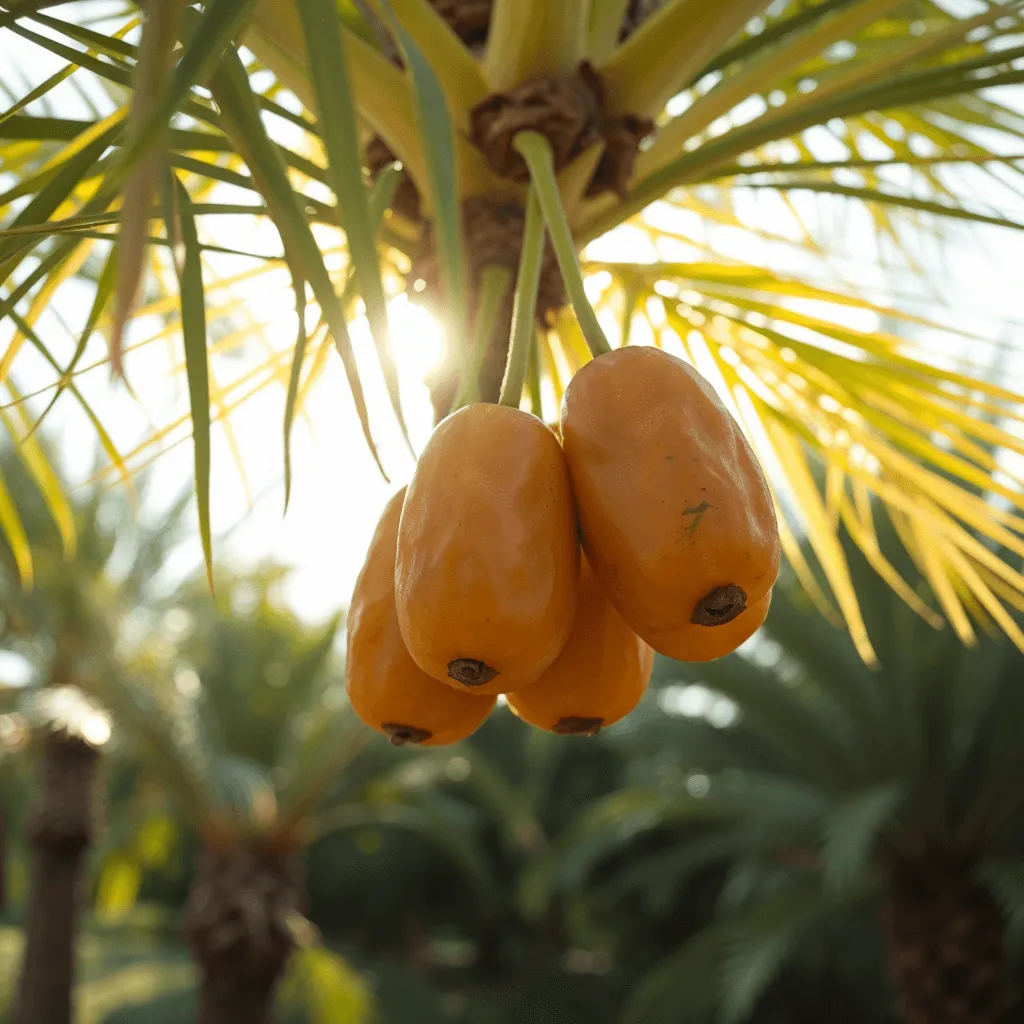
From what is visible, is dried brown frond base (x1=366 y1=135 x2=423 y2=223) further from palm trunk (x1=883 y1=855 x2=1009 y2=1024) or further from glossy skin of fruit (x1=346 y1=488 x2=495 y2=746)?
palm trunk (x1=883 y1=855 x2=1009 y2=1024)

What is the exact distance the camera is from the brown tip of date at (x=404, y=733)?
2.32ft

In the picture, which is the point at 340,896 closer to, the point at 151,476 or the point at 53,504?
the point at 151,476

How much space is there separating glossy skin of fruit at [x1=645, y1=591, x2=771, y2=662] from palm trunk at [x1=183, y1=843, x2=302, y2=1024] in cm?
511

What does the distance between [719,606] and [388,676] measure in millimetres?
216

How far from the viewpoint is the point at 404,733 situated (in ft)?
2.36

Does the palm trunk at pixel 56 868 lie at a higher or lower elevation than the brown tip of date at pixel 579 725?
lower

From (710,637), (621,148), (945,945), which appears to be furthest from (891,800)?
(710,637)

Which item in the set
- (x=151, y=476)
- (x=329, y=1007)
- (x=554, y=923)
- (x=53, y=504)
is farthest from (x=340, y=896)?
(x=53, y=504)

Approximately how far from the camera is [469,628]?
23.3 inches

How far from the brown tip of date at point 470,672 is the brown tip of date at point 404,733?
10cm

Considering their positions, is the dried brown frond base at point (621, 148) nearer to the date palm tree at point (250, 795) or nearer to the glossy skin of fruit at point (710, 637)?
the glossy skin of fruit at point (710, 637)

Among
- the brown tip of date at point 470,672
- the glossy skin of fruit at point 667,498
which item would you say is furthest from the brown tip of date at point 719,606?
the brown tip of date at point 470,672

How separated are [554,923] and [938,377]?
403 inches

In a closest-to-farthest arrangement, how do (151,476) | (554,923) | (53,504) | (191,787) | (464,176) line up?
(464,176), (53,504), (191,787), (151,476), (554,923)
